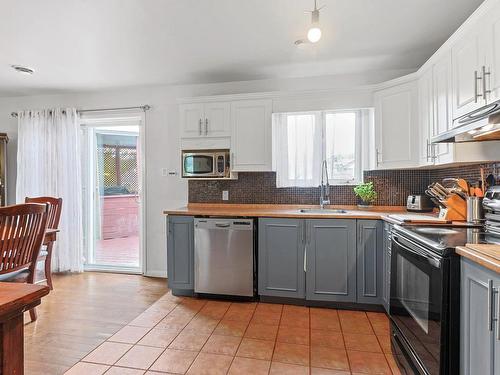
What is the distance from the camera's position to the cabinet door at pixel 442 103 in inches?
86.9

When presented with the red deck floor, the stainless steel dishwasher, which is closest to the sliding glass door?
the red deck floor

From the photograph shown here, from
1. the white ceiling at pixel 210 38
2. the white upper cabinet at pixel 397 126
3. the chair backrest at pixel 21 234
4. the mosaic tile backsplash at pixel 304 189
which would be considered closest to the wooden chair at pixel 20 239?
the chair backrest at pixel 21 234

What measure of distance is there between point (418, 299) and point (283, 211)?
1.66m

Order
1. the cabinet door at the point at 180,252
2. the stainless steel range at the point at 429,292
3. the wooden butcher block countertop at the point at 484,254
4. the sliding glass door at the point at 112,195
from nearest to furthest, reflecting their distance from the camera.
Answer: the wooden butcher block countertop at the point at 484,254 < the stainless steel range at the point at 429,292 < the cabinet door at the point at 180,252 < the sliding glass door at the point at 112,195

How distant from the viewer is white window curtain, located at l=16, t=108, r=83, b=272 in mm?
4031

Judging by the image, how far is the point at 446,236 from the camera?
170 cm

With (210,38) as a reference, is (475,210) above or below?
below

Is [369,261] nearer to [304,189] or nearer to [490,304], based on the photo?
[304,189]

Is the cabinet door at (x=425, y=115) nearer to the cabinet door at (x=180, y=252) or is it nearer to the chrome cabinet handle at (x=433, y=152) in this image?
the chrome cabinet handle at (x=433, y=152)

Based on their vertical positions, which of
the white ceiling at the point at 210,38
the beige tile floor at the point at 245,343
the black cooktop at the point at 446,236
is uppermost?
the white ceiling at the point at 210,38

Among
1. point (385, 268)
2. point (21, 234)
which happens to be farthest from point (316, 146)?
point (21, 234)

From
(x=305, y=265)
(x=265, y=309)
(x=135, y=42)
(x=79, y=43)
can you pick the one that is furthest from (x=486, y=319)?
(x=79, y=43)

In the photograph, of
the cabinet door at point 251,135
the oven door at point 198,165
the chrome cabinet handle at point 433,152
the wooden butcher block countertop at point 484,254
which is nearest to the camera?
the wooden butcher block countertop at point 484,254

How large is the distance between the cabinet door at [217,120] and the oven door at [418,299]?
6.80 ft
